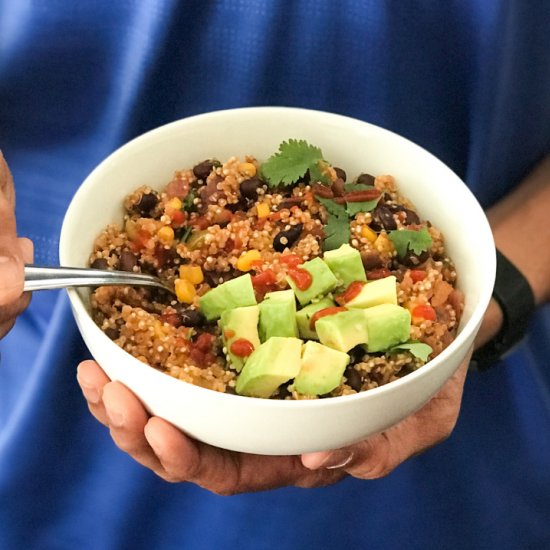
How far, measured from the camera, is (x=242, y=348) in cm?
114

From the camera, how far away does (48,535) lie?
5.65 feet

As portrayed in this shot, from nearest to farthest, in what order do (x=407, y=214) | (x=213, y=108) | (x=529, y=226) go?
1. (x=407, y=214)
2. (x=213, y=108)
3. (x=529, y=226)

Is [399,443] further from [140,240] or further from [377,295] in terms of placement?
[140,240]

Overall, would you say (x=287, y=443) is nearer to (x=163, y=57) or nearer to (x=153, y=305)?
(x=153, y=305)

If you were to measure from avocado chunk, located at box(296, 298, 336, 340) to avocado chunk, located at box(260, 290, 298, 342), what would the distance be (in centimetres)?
2

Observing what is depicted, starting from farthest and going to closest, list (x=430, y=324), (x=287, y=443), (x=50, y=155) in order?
(x=50, y=155), (x=430, y=324), (x=287, y=443)

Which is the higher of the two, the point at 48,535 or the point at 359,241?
the point at 359,241

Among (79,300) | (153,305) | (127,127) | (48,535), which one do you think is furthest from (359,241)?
(48,535)

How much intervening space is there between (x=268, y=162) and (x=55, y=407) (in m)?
0.75

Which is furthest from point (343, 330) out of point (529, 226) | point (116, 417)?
point (529, 226)

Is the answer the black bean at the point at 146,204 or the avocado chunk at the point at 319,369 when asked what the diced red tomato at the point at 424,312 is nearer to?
the avocado chunk at the point at 319,369

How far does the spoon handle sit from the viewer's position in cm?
111

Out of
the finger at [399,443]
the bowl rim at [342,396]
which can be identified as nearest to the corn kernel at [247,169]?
the bowl rim at [342,396]

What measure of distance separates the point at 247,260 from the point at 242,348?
19 centimetres
